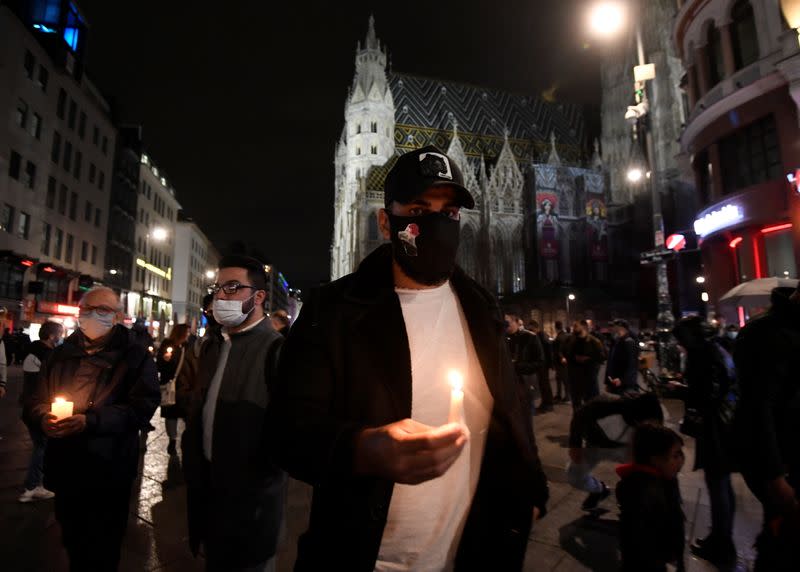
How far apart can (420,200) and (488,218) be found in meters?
58.0

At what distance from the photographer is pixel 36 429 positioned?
2.80 m

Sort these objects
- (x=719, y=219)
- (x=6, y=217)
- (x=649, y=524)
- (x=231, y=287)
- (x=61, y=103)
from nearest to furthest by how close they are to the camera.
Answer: (x=649, y=524)
(x=231, y=287)
(x=719, y=219)
(x=6, y=217)
(x=61, y=103)

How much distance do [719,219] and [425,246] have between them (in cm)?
1826

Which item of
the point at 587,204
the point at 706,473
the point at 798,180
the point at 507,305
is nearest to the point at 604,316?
the point at 507,305

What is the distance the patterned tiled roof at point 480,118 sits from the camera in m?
65.9

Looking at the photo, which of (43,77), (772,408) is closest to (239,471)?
(772,408)

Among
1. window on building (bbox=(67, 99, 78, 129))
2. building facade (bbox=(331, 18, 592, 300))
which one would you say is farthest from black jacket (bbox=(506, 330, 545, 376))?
building facade (bbox=(331, 18, 592, 300))

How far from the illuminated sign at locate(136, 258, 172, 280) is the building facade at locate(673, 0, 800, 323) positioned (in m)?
42.3

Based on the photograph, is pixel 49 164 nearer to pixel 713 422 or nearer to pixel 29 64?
pixel 29 64

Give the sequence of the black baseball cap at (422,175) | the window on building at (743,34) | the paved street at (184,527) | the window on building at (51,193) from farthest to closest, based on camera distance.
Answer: the window on building at (51,193) < the window on building at (743,34) < the paved street at (184,527) < the black baseball cap at (422,175)

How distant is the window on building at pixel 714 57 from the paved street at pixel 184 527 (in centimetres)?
1672

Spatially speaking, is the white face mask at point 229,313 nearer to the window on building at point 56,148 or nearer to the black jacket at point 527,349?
the black jacket at point 527,349

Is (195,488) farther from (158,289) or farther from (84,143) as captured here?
(158,289)

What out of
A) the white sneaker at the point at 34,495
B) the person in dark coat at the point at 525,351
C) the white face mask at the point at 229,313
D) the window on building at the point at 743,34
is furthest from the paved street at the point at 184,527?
the window on building at the point at 743,34
